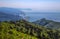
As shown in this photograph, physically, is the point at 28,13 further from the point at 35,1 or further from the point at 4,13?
the point at 4,13

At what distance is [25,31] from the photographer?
1.63 metres

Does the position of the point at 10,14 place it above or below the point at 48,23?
above

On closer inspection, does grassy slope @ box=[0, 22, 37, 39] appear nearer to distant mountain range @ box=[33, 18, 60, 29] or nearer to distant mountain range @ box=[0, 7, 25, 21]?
distant mountain range @ box=[0, 7, 25, 21]

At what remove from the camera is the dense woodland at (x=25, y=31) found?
155cm

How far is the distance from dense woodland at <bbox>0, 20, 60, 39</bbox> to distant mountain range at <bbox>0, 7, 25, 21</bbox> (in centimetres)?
7

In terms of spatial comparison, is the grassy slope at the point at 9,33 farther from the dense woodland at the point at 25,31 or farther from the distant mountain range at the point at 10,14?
the distant mountain range at the point at 10,14

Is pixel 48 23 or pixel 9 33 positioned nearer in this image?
pixel 9 33

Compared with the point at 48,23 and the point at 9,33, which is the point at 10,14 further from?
the point at 48,23

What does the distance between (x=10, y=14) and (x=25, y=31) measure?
13.9 inches

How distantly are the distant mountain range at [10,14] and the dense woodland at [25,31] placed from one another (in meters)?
0.07

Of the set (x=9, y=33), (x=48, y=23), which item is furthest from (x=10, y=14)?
(x=48, y=23)

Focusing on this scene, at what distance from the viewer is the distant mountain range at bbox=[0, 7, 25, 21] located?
1.72 meters

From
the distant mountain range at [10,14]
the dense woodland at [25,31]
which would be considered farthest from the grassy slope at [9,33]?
the distant mountain range at [10,14]

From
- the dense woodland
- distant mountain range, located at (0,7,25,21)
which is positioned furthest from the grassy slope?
distant mountain range, located at (0,7,25,21)
